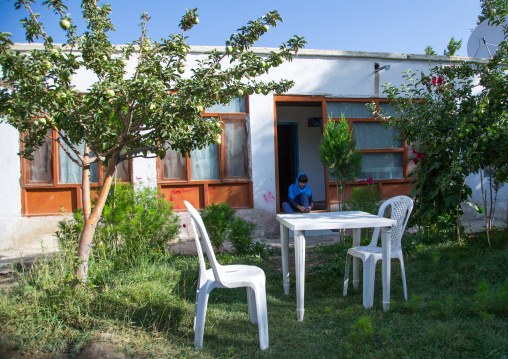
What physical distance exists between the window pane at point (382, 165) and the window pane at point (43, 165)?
6.55 m

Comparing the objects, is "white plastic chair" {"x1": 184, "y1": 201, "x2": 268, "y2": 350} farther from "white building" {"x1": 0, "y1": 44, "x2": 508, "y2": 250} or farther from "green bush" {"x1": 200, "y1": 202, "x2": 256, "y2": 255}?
"white building" {"x1": 0, "y1": 44, "x2": 508, "y2": 250}

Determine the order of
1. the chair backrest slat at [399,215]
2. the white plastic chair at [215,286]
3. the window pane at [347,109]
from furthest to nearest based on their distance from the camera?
the window pane at [347,109] → the chair backrest slat at [399,215] → the white plastic chair at [215,286]

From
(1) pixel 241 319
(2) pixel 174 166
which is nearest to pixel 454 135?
(1) pixel 241 319

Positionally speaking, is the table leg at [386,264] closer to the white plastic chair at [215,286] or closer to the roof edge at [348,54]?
the white plastic chair at [215,286]

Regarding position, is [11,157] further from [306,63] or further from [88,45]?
[306,63]

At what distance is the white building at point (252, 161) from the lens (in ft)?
23.7

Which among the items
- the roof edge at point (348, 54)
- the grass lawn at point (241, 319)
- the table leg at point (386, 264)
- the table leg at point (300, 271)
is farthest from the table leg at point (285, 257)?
the roof edge at point (348, 54)

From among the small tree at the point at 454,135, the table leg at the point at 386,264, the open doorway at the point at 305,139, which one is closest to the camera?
the table leg at the point at 386,264

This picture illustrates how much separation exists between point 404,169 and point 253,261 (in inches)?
201

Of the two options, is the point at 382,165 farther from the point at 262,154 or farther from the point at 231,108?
the point at 231,108

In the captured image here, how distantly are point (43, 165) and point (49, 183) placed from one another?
37cm

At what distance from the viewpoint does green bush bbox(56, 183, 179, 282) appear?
4.91m

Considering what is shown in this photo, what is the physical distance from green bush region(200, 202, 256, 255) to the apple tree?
95.5 inches

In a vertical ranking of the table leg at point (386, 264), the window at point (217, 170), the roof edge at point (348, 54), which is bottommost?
the table leg at point (386, 264)
